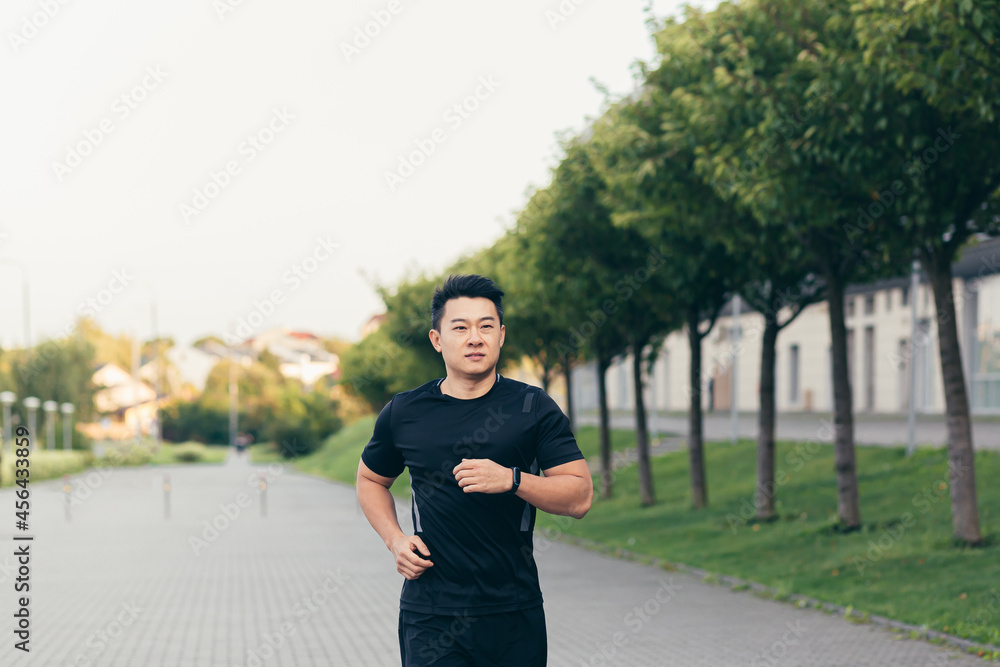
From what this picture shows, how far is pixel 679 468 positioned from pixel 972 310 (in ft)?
26.5

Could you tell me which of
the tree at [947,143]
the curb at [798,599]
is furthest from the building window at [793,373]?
the tree at [947,143]

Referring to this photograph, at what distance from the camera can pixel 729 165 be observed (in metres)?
12.6

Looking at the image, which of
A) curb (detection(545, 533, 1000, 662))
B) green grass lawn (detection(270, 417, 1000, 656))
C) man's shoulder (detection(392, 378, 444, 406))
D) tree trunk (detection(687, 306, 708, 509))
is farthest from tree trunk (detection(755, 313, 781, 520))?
man's shoulder (detection(392, 378, 444, 406))

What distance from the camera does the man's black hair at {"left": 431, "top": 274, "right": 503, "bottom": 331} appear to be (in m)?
3.59

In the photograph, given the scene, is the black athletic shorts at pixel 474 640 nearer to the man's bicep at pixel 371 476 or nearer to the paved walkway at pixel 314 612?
the man's bicep at pixel 371 476

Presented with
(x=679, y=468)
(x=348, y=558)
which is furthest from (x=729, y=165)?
(x=679, y=468)

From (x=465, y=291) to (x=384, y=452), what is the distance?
0.58 m

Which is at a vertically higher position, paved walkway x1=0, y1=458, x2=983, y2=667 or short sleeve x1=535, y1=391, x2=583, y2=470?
short sleeve x1=535, y1=391, x2=583, y2=470

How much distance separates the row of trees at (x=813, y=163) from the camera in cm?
1017

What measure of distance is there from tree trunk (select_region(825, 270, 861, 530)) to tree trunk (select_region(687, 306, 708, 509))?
14.4ft

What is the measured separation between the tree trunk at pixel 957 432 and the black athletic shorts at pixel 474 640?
9251mm

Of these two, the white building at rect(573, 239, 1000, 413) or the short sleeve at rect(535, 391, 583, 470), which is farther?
the white building at rect(573, 239, 1000, 413)

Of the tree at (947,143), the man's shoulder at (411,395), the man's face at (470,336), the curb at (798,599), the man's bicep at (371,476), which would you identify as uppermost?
the tree at (947,143)

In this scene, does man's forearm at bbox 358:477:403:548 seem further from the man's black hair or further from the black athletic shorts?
the man's black hair
